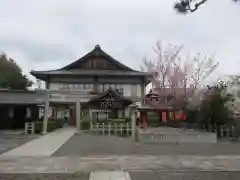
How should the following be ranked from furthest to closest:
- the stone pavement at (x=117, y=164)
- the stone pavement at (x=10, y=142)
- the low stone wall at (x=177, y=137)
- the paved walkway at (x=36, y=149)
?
the low stone wall at (x=177, y=137), the stone pavement at (x=10, y=142), the paved walkway at (x=36, y=149), the stone pavement at (x=117, y=164)

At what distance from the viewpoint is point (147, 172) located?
10133 mm

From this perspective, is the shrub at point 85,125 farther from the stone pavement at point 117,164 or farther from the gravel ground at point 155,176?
the gravel ground at point 155,176

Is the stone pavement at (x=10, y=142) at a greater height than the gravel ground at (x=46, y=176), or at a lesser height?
greater

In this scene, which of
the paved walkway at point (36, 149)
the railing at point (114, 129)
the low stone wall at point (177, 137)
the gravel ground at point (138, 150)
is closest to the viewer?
the paved walkway at point (36, 149)

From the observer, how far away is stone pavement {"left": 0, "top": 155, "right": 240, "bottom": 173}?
1061cm

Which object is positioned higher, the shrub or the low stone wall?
the shrub

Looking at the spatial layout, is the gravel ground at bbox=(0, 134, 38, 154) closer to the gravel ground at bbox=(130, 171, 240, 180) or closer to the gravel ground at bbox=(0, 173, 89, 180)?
the gravel ground at bbox=(0, 173, 89, 180)

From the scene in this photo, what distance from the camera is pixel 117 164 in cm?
1141

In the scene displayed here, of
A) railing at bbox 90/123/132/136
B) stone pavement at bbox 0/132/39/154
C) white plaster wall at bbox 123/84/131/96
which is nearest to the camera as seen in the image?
stone pavement at bbox 0/132/39/154

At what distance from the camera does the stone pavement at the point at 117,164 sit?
10613 millimetres

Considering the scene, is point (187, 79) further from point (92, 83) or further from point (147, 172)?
point (147, 172)

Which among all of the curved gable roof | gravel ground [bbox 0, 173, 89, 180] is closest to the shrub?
the curved gable roof

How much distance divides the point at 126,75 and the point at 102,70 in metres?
3.10

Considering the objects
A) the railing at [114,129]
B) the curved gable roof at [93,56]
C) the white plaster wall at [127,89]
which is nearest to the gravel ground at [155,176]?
the railing at [114,129]
